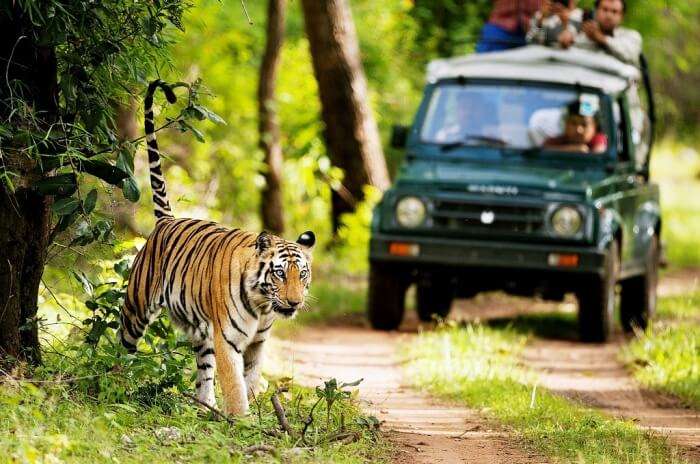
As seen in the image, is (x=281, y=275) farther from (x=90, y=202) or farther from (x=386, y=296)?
(x=386, y=296)

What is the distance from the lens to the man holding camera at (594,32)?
497 inches

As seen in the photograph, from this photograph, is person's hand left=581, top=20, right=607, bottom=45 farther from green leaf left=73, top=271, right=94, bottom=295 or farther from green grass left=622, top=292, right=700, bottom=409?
green leaf left=73, top=271, right=94, bottom=295

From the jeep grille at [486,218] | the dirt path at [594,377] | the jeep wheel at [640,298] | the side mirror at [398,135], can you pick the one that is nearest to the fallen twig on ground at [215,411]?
the dirt path at [594,377]

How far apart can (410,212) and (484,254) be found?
702mm

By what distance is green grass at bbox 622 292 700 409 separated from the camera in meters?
9.60

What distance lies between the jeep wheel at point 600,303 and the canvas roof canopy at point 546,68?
1.51 m

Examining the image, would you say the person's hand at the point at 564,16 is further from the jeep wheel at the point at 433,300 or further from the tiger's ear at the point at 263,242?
the tiger's ear at the point at 263,242

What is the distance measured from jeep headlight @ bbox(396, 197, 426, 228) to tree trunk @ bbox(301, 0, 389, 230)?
17.7 ft

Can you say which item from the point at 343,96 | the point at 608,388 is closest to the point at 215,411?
the point at 608,388

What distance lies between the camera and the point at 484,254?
36.4ft

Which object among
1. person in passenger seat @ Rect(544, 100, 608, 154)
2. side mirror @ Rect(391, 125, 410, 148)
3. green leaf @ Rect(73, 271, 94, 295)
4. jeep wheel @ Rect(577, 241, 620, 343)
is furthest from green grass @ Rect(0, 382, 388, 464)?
person in passenger seat @ Rect(544, 100, 608, 154)

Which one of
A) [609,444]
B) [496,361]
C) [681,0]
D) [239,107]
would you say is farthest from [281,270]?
[681,0]

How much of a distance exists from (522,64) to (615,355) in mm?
2728

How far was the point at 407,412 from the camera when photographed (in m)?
8.20
